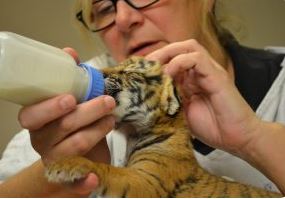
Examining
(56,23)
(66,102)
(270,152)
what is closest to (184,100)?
(270,152)

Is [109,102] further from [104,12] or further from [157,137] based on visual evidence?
[104,12]

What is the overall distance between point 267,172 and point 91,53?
0.80 metres

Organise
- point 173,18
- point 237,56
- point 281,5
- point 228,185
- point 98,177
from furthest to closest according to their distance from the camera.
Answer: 1. point 281,5
2. point 237,56
3. point 173,18
4. point 228,185
5. point 98,177

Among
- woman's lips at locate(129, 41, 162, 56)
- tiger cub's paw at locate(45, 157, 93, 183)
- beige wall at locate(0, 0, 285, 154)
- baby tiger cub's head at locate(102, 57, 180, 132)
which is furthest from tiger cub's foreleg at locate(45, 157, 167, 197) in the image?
beige wall at locate(0, 0, 285, 154)

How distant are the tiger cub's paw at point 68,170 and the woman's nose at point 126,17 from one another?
39cm

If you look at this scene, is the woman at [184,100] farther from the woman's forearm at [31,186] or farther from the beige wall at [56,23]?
the beige wall at [56,23]

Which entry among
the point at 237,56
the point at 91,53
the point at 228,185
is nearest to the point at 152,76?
the point at 228,185

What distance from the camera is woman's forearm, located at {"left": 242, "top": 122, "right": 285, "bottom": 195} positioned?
64cm

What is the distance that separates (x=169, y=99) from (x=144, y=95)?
37 mm

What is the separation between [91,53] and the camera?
1.34 m

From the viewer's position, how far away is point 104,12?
922 mm

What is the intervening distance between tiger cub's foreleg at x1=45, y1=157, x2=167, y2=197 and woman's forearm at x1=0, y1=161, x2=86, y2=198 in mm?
157

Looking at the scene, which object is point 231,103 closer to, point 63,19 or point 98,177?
point 98,177

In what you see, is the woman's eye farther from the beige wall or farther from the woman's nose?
the beige wall
